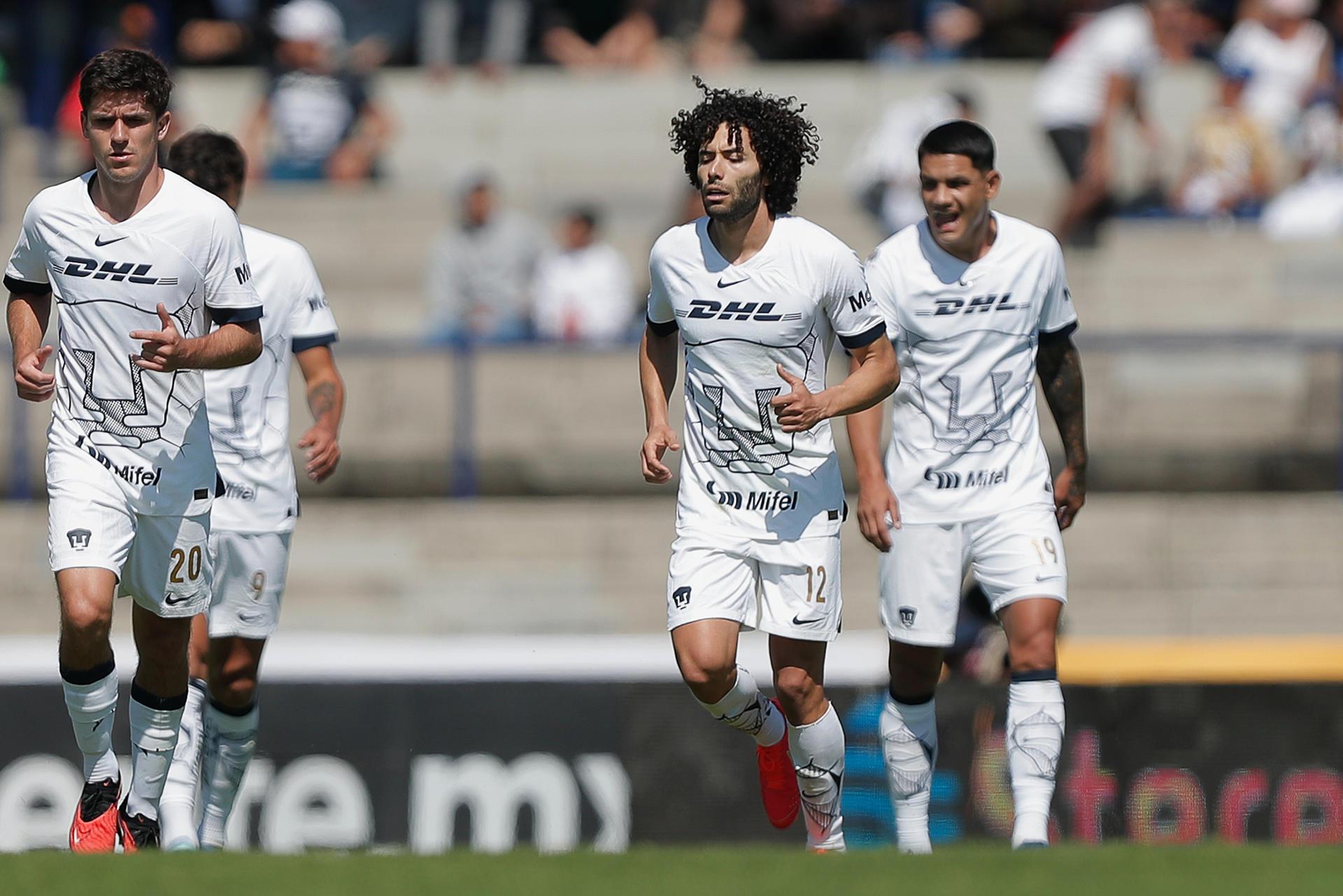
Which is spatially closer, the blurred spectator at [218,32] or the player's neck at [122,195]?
the player's neck at [122,195]

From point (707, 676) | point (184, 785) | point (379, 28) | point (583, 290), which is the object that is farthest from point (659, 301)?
point (379, 28)

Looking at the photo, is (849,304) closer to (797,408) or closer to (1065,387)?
(797,408)

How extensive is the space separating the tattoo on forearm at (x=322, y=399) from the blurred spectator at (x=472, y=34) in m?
10.9

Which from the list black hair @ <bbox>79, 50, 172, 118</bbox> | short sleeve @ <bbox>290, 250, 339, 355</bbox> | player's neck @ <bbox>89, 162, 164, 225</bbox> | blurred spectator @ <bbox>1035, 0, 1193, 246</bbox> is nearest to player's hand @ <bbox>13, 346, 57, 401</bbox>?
player's neck @ <bbox>89, 162, 164, 225</bbox>

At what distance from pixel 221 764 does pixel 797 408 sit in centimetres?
326

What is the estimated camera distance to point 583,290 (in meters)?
14.9

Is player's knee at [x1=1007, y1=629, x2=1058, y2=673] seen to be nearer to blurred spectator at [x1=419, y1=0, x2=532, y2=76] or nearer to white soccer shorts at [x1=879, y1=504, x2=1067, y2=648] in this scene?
white soccer shorts at [x1=879, y1=504, x2=1067, y2=648]

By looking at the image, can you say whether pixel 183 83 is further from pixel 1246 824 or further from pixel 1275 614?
pixel 1246 824

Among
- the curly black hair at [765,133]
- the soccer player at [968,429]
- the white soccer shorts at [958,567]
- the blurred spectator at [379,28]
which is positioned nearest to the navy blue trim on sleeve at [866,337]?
the soccer player at [968,429]

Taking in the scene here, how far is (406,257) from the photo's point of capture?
55.5 feet

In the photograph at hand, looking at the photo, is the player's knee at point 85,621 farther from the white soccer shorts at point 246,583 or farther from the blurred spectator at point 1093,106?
the blurred spectator at point 1093,106

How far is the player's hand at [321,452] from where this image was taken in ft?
27.5

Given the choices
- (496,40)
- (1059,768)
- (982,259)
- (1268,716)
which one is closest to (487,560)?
(1059,768)

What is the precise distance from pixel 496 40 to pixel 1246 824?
37.9 ft
